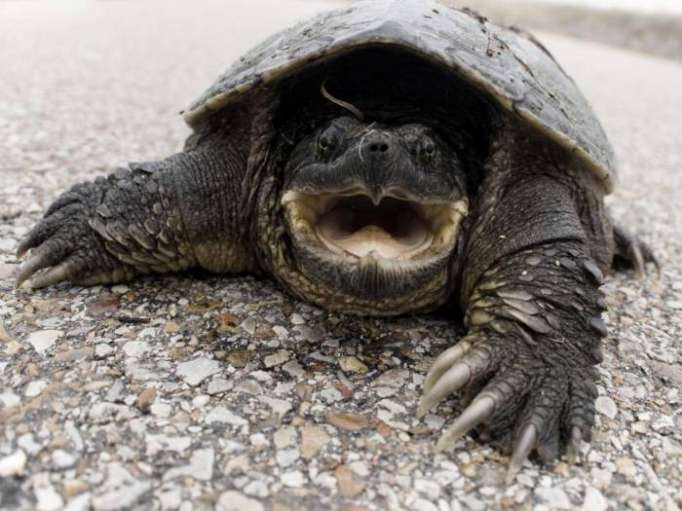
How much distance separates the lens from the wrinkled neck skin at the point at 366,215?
192 cm

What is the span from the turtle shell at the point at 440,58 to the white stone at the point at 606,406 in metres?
0.81

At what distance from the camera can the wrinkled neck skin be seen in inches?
75.5

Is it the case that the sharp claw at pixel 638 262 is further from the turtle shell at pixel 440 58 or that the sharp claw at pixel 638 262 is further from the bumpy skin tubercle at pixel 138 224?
the bumpy skin tubercle at pixel 138 224

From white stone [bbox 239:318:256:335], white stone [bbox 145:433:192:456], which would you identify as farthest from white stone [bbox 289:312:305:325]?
white stone [bbox 145:433:192:456]

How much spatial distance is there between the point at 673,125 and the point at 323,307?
6.53m

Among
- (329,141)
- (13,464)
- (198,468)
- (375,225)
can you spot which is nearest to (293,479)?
(198,468)

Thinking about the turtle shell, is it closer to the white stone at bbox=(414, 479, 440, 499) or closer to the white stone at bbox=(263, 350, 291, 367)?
the white stone at bbox=(263, 350, 291, 367)

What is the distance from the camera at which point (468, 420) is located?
1683mm

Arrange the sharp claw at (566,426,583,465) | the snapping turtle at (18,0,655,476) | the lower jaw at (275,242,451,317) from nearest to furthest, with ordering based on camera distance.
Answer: the sharp claw at (566,426,583,465) < the snapping turtle at (18,0,655,476) < the lower jaw at (275,242,451,317)

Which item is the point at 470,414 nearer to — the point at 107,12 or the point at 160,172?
the point at 160,172

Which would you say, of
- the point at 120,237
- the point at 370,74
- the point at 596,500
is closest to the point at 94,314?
the point at 120,237

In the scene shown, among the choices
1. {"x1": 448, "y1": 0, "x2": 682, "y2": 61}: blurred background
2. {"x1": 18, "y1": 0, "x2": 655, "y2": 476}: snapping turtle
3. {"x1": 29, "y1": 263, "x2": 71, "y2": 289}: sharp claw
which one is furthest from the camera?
{"x1": 448, "y1": 0, "x2": 682, "y2": 61}: blurred background

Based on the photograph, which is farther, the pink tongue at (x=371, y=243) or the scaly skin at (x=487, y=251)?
the pink tongue at (x=371, y=243)

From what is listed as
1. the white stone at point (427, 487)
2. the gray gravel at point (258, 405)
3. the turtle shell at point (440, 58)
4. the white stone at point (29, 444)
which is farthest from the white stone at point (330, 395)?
the turtle shell at point (440, 58)
